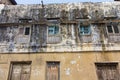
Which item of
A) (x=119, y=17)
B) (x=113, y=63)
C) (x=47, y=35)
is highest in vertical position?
(x=119, y=17)

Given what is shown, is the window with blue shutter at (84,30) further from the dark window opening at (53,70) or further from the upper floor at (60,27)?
the dark window opening at (53,70)

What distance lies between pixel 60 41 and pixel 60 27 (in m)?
1.22

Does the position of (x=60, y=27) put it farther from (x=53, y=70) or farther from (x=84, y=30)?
(x=53, y=70)

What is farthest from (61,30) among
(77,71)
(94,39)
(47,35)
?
(77,71)

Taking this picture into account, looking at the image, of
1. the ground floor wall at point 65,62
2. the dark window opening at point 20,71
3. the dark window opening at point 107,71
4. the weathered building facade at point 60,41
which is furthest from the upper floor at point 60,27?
the dark window opening at point 107,71

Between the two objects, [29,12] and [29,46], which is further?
[29,12]

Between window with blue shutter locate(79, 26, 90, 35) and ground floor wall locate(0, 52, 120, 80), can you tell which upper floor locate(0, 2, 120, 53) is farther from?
ground floor wall locate(0, 52, 120, 80)

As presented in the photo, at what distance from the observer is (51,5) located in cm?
1566

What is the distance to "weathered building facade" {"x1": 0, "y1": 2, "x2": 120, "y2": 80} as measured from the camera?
12.5 meters

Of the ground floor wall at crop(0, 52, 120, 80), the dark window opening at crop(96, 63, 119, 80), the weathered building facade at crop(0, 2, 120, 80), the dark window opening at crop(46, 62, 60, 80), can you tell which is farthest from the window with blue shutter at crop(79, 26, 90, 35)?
the dark window opening at crop(46, 62, 60, 80)

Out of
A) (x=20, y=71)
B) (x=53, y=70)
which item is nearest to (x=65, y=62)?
(x=53, y=70)

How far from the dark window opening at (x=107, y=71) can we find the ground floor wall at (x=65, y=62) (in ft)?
0.88

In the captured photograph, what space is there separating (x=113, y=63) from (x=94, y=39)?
6.80ft

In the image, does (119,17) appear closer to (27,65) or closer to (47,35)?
(47,35)
